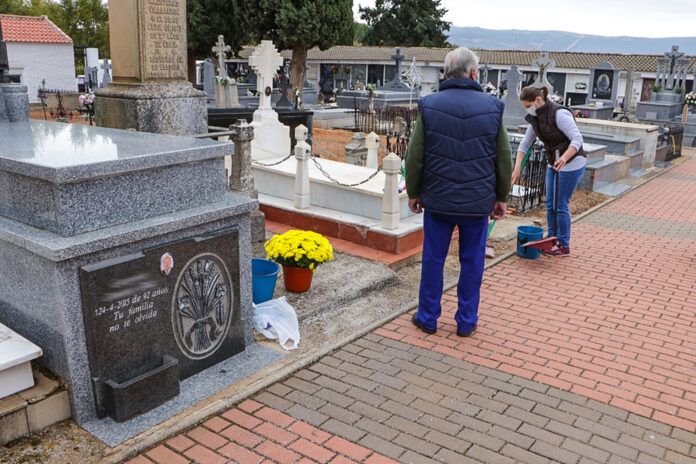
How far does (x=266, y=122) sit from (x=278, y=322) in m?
7.17

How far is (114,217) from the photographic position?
353cm

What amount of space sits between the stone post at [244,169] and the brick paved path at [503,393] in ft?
7.63

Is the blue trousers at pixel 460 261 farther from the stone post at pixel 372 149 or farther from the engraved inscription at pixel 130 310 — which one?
the stone post at pixel 372 149

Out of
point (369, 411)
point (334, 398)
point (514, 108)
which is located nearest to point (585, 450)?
point (369, 411)

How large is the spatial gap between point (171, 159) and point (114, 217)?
49 centimetres

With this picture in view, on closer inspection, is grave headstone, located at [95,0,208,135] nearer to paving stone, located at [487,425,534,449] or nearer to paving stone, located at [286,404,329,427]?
paving stone, located at [286,404,329,427]

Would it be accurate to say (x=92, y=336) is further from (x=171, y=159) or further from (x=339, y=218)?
(x=339, y=218)

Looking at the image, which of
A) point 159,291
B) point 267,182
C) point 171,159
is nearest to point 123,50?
point 267,182

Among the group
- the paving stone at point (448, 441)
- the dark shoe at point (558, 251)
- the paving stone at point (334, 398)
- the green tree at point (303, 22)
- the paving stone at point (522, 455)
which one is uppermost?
the green tree at point (303, 22)

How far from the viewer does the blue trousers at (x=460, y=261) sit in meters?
4.69

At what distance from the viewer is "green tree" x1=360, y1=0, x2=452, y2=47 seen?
178 ft

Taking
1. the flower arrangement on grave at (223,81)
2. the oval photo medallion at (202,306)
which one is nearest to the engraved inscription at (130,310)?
the oval photo medallion at (202,306)

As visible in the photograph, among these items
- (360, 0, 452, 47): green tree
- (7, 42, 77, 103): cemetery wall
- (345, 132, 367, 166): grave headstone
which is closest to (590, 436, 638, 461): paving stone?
(345, 132, 367, 166): grave headstone

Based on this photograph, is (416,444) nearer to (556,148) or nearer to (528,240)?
(528,240)
